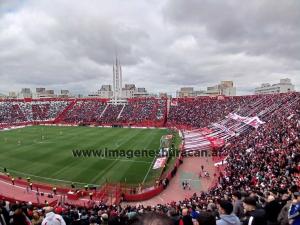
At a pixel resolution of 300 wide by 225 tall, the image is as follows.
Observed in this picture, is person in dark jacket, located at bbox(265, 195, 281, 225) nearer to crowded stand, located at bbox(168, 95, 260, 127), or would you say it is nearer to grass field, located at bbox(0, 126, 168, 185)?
grass field, located at bbox(0, 126, 168, 185)

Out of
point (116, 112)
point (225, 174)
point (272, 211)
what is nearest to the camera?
point (272, 211)

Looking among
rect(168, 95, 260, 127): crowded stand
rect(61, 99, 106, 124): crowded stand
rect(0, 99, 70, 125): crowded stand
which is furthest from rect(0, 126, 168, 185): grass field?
rect(0, 99, 70, 125): crowded stand

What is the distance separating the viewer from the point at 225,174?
28.7 m

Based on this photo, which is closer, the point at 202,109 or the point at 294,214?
the point at 294,214

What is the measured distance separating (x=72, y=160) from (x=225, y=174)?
1884 centimetres

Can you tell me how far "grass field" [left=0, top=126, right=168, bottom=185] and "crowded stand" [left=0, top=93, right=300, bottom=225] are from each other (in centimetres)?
704

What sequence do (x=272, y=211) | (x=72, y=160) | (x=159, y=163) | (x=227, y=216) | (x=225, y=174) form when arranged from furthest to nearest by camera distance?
(x=72, y=160) < (x=159, y=163) < (x=225, y=174) < (x=272, y=211) < (x=227, y=216)

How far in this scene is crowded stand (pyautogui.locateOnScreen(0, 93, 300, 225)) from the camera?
675 cm

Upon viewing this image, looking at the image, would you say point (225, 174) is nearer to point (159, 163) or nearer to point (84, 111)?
point (159, 163)

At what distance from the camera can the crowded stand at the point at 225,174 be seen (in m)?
6.75

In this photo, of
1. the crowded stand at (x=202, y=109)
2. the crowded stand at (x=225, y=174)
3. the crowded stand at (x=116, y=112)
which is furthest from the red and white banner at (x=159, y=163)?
the crowded stand at (x=116, y=112)

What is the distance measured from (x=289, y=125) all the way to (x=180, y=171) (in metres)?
13.0

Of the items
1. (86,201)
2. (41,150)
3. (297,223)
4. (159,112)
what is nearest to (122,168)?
(86,201)

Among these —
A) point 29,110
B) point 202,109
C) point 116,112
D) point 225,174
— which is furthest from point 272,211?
point 29,110
